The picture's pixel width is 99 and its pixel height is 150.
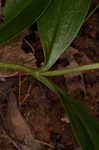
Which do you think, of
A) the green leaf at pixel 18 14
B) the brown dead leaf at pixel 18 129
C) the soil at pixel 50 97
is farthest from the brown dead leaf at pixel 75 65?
the green leaf at pixel 18 14

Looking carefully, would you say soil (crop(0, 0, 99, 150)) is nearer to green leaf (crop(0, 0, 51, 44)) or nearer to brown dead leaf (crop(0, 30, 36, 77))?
brown dead leaf (crop(0, 30, 36, 77))

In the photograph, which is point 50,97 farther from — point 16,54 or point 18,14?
point 18,14

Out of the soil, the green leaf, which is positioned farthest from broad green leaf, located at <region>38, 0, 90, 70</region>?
the soil

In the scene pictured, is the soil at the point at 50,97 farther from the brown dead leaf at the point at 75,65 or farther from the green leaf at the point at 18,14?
the green leaf at the point at 18,14

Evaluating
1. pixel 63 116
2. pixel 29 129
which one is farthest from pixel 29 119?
pixel 63 116

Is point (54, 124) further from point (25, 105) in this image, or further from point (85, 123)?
point (85, 123)

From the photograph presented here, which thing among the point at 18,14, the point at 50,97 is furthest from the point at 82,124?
the point at 18,14
